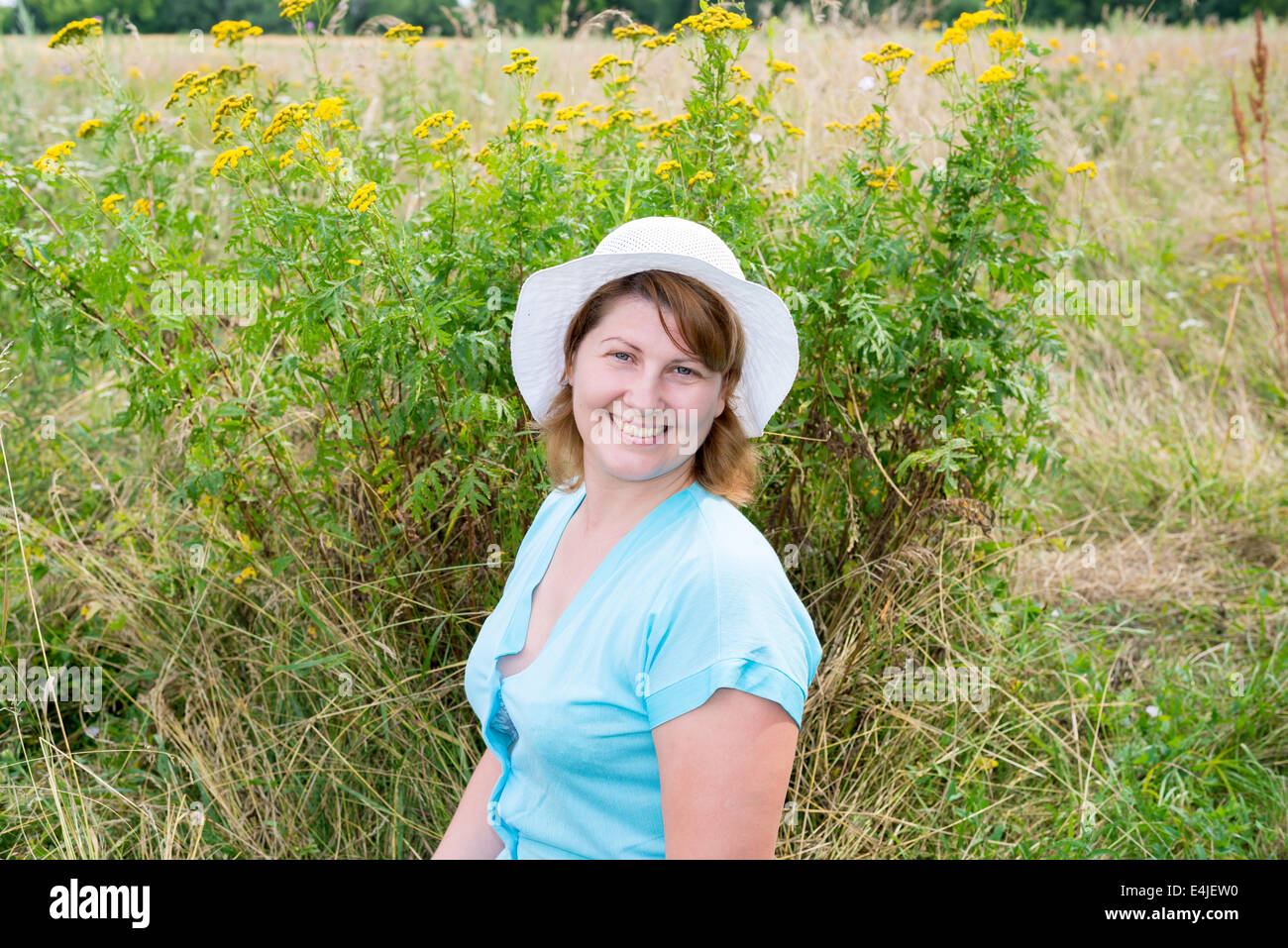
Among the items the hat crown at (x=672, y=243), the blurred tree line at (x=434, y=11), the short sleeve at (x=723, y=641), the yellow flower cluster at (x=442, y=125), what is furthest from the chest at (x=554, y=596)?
the blurred tree line at (x=434, y=11)

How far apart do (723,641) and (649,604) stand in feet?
0.45

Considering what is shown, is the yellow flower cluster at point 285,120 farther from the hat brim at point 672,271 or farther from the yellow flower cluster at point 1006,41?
the yellow flower cluster at point 1006,41

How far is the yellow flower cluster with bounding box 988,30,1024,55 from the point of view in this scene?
2.56m

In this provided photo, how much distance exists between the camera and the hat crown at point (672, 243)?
165cm

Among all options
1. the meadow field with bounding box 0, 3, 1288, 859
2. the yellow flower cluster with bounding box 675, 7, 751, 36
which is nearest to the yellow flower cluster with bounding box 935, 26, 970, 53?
the meadow field with bounding box 0, 3, 1288, 859

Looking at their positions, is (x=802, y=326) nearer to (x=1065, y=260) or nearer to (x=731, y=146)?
(x=731, y=146)

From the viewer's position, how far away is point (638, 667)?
1534 millimetres

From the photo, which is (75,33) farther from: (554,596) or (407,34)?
(554,596)

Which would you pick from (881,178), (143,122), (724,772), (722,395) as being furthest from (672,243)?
(143,122)

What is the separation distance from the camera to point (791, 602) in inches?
62.7

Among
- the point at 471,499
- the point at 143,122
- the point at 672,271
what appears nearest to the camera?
the point at 672,271

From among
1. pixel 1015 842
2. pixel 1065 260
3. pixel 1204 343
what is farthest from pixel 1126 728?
pixel 1204 343

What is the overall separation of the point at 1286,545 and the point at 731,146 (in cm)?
276

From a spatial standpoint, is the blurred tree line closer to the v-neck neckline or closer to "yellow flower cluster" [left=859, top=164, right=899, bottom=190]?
"yellow flower cluster" [left=859, top=164, right=899, bottom=190]
